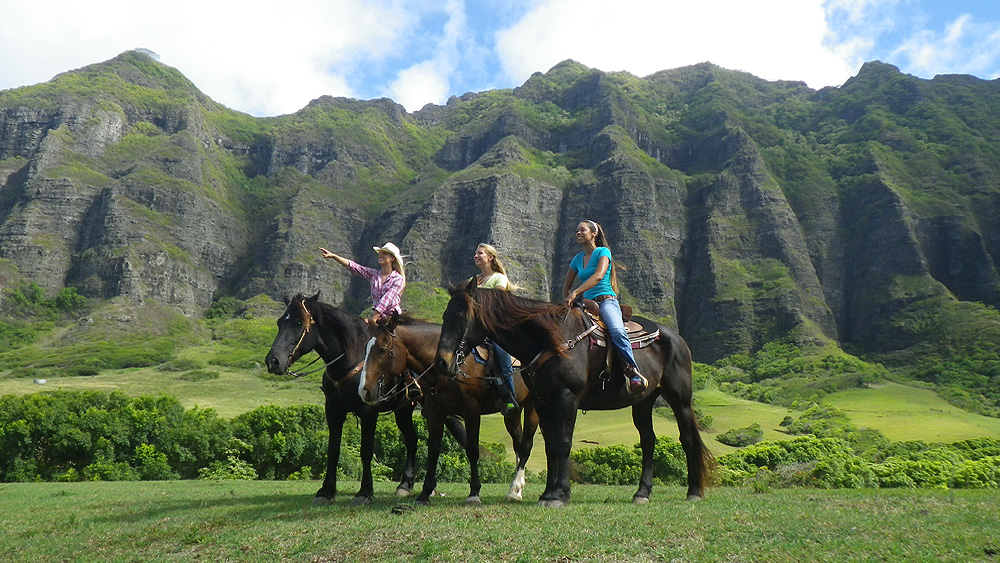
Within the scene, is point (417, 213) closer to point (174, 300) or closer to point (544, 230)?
point (544, 230)

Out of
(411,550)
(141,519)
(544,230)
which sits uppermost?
(544,230)

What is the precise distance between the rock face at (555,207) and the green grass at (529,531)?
113 meters

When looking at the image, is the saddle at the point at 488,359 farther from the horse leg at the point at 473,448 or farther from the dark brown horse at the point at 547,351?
the dark brown horse at the point at 547,351

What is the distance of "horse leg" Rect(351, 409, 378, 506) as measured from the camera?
853 centimetres

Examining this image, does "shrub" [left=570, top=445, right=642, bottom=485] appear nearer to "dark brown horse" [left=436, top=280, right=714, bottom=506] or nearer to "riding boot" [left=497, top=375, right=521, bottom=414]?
"riding boot" [left=497, top=375, right=521, bottom=414]

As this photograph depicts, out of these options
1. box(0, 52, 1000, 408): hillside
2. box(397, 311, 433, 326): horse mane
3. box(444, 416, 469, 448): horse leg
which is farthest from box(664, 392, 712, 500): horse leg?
box(0, 52, 1000, 408): hillside

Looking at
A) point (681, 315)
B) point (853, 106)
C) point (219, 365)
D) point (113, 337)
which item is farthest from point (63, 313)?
point (853, 106)

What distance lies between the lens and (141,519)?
24.8 ft

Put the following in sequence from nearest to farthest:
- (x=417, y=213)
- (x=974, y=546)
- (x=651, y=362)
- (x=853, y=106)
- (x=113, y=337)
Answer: (x=974, y=546)
(x=651, y=362)
(x=113, y=337)
(x=417, y=213)
(x=853, y=106)

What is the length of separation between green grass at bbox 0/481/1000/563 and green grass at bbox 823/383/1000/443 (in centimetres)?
4240

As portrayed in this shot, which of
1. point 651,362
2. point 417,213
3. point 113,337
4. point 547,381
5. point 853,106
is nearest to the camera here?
point 547,381

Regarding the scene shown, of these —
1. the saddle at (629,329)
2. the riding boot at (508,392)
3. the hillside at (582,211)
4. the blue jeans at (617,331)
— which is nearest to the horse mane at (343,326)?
the riding boot at (508,392)

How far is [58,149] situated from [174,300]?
4998 centimetres

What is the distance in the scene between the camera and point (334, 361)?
354 inches
